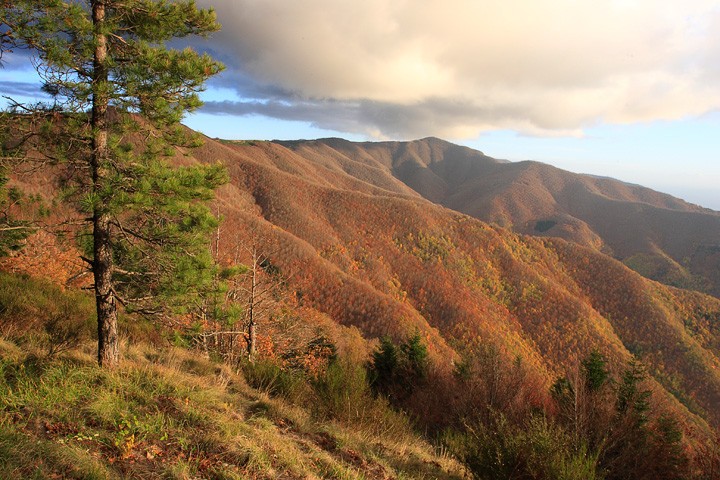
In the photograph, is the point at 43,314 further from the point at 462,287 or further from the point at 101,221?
the point at 462,287

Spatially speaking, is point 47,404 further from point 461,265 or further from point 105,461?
point 461,265

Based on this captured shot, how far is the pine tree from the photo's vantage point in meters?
5.34

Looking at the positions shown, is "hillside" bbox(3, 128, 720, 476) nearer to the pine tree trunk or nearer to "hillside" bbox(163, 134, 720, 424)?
"hillside" bbox(163, 134, 720, 424)

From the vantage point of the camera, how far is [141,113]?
592 cm

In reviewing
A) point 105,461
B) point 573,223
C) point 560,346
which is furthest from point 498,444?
point 573,223

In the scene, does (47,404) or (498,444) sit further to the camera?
(498,444)

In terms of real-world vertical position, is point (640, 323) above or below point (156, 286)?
below

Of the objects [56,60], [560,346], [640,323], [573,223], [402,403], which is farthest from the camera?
[573,223]

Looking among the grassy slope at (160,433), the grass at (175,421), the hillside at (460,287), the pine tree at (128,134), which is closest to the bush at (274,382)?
the grass at (175,421)

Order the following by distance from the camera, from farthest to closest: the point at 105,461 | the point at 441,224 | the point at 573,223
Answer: the point at 573,223
the point at 441,224
the point at 105,461

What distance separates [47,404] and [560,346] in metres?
72.1

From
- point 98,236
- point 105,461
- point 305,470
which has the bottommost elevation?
point 305,470

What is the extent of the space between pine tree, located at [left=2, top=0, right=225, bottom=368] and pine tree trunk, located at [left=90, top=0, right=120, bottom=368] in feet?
0.05

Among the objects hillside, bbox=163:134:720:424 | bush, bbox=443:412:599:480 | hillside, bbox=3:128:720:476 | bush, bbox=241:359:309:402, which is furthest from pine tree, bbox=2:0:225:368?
hillside, bbox=163:134:720:424
